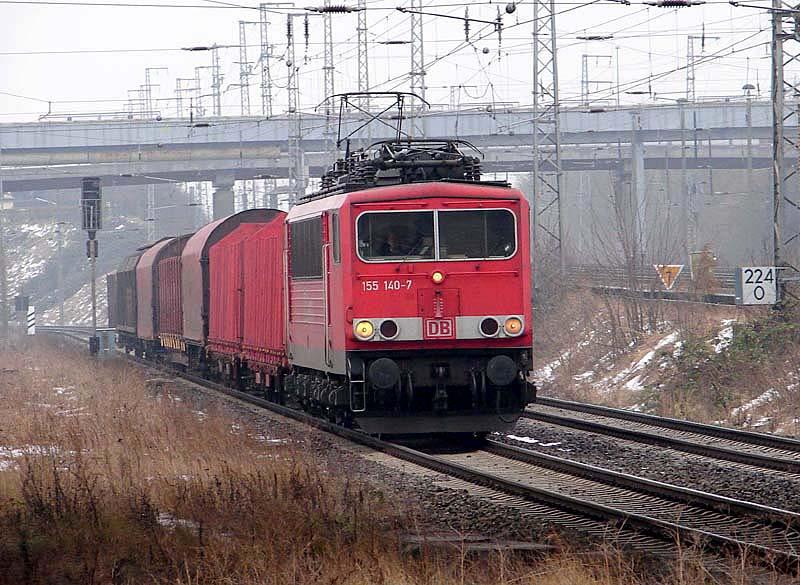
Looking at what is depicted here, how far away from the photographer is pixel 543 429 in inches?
732

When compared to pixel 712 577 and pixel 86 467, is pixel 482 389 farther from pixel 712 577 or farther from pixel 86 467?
pixel 712 577

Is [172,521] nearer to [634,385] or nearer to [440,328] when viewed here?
[440,328]

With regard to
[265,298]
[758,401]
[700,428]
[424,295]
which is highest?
[424,295]

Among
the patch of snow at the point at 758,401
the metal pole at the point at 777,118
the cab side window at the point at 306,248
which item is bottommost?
the patch of snow at the point at 758,401

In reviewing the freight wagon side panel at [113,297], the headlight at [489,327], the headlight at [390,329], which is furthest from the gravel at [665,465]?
the freight wagon side panel at [113,297]

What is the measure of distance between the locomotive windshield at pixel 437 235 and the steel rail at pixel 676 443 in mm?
2263

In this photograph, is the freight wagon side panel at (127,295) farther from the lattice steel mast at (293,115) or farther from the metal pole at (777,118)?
the metal pole at (777,118)

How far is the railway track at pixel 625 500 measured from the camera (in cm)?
952

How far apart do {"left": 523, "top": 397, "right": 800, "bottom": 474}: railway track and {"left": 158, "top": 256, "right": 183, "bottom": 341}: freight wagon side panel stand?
13548mm

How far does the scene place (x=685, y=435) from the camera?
57.2 ft

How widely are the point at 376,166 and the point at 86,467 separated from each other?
5.79 metres

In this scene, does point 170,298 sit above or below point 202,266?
below

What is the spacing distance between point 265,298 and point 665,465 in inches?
358

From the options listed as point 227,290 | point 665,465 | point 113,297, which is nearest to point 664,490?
point 665,465
